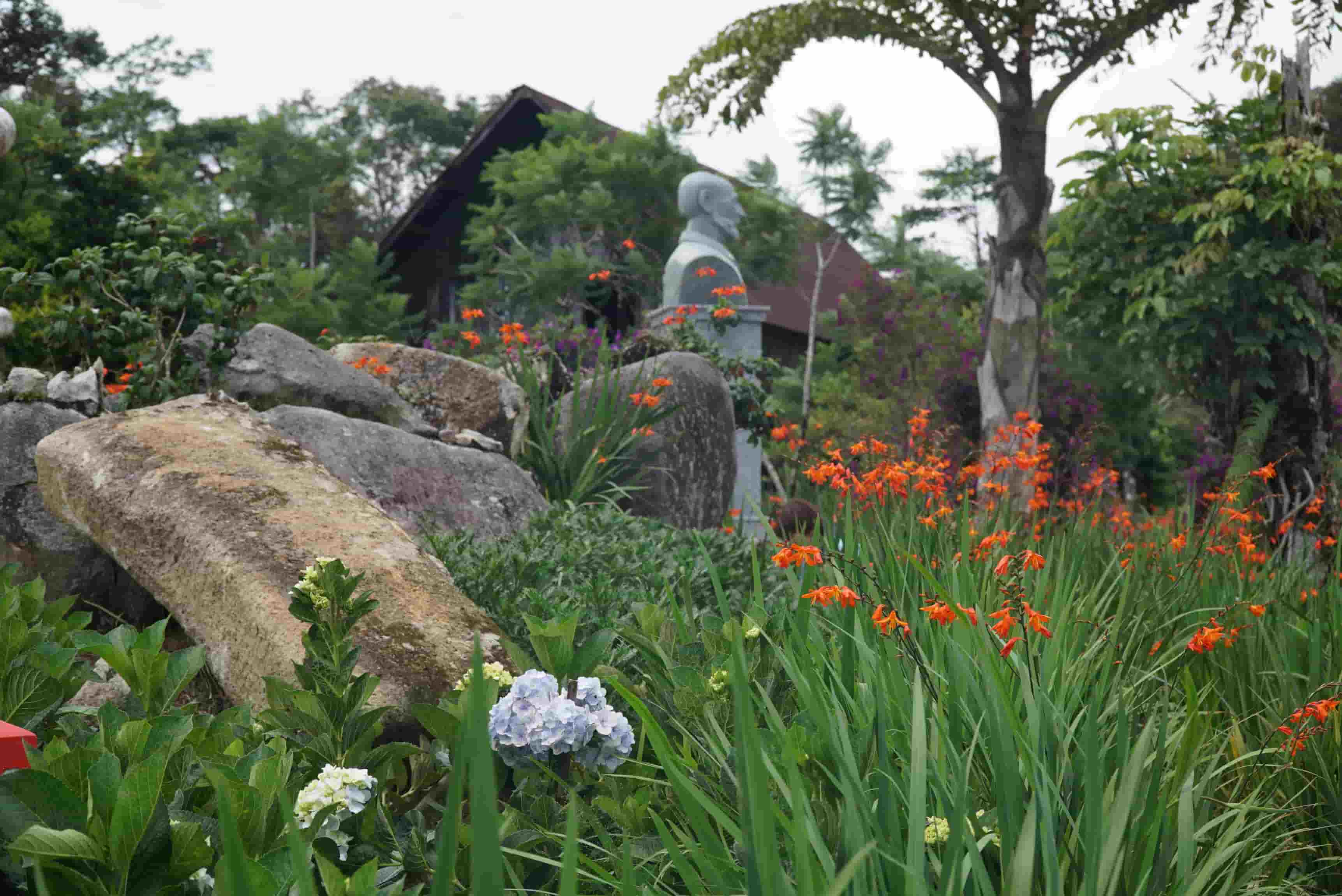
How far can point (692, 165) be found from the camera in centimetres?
1419

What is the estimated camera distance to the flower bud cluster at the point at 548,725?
1.75 m

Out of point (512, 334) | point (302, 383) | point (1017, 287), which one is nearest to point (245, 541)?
point (302, 383)

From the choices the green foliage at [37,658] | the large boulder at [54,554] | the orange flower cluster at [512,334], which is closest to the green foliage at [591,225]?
the orange flower cluster at [512,334]

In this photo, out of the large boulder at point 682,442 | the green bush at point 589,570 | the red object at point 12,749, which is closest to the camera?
the red object at point 12,749

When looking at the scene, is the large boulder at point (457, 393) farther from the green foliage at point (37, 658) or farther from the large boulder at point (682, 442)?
the green foliage at point (37, 658)

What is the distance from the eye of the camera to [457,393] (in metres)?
5.94

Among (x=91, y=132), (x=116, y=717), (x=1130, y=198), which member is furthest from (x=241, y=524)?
(x=91, y=132)

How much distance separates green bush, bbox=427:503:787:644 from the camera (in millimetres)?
3123

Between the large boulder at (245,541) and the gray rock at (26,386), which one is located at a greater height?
the gray rock at (26,386)

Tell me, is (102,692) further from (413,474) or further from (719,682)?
(719,682)

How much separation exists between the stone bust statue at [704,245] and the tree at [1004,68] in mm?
840

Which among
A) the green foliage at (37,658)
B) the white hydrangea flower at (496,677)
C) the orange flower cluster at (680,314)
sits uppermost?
the orange flower cluster at (680,314)

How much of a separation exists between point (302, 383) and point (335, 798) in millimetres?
3859

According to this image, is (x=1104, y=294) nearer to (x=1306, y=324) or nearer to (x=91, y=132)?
(x=1306, y=324)
